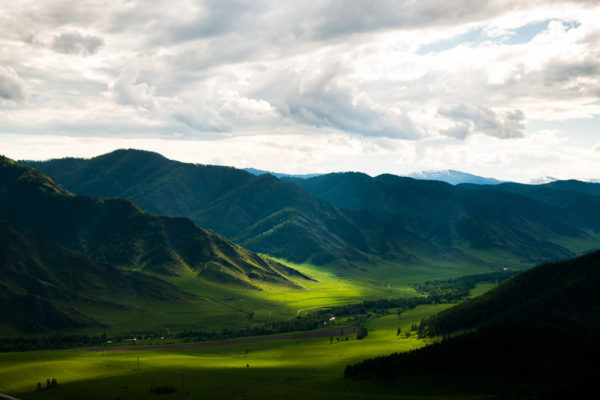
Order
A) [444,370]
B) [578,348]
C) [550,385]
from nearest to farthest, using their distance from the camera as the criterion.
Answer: [550,385], [578,348], [444,370]

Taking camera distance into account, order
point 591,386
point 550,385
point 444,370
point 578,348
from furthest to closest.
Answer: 1. point 444,370
2. point 578,348
3. point 550,385
4. point 591,386

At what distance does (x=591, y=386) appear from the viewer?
151 meters

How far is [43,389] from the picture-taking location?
19375cm

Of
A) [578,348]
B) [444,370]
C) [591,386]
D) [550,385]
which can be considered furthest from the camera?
[444,370]

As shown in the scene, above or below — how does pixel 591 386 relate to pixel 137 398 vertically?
above

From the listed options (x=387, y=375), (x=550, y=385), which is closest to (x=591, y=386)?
(x=550, y=385)

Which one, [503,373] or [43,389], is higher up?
→ [503,373]

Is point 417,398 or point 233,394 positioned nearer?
point 417,398

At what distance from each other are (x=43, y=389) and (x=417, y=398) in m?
134

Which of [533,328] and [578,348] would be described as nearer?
[578,348]

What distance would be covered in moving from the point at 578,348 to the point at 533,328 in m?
20.9

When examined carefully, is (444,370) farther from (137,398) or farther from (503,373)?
(137,398)

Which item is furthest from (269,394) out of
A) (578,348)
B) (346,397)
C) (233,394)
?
(578,348)

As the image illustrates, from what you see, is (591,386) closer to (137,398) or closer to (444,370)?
(444,370)
